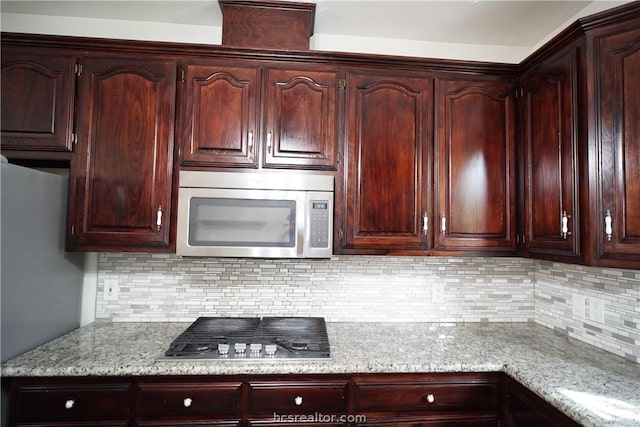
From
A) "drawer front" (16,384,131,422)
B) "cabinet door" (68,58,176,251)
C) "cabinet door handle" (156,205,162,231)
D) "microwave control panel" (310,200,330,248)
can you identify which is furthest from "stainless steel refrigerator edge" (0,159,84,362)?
"microwave control panel" (310,200,330,248)

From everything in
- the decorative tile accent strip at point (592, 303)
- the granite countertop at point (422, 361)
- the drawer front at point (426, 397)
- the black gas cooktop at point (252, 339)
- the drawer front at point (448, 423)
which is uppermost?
the decorative tile accent strip at point (592, 303)

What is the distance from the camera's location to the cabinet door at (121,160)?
64.3 inches

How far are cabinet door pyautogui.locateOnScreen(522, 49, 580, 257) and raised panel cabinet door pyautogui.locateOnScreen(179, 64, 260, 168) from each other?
140cm

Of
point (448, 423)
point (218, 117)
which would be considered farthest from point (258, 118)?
point (448, 423)

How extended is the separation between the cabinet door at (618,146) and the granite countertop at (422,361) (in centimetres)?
49

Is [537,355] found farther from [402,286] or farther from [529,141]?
[529,141]

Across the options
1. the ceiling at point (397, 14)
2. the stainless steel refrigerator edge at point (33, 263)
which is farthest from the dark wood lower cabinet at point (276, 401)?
the ceiling at point (397, 14)

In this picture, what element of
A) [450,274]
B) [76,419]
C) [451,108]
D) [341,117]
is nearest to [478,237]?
[450,274]

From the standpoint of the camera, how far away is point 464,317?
2.07 metres

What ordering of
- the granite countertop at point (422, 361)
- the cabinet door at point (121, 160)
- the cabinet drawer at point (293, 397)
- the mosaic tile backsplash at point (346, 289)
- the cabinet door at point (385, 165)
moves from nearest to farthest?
the granite countertop at point (422, 361)
the cabinet drawer at point (293, 397)
the cabinet door at point (121, 160)
the cabinet door at point (385, 165)
the mosaic tile backsplash at point (346, 289)

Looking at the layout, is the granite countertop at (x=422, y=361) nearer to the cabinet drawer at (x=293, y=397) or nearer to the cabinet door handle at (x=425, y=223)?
the cabinet drawer at (x=293, y=397)

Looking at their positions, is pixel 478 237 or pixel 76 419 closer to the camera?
pixel 76 419

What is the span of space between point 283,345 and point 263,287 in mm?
517

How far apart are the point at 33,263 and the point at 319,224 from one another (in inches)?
50.5
